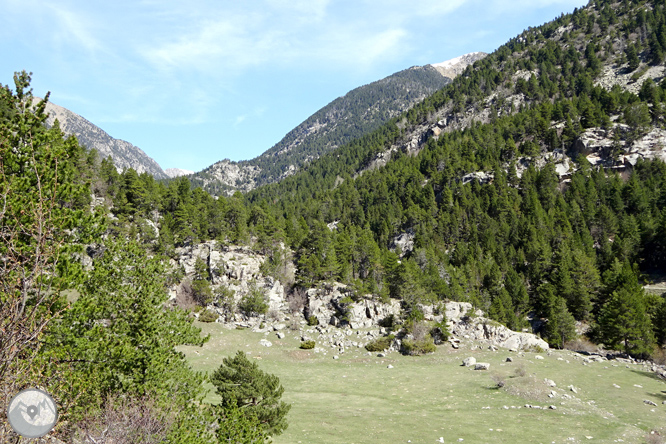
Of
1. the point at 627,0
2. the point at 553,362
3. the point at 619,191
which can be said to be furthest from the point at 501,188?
the point at 627,0

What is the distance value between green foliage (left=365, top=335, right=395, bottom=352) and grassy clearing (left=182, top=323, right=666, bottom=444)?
314 cm

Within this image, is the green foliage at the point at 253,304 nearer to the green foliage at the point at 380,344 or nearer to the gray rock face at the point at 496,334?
the green foliage at the point at 380,344

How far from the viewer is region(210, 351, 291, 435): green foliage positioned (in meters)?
17.3

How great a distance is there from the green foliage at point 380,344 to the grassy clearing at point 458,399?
314 cm

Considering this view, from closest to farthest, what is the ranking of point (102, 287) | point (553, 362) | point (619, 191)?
1. point (102, 287)
2. point (553, 362)
3. point (619, 191)

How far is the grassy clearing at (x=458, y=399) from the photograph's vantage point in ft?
65.2

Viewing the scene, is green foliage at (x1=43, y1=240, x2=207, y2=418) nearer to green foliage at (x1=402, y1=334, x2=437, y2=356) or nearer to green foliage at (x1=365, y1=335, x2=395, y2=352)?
green foliage at (x1=365, y1=335, x2=395, y2=352)

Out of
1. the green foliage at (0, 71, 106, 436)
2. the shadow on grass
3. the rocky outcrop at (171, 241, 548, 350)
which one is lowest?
the shadow on grass

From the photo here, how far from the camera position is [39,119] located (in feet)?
37.2

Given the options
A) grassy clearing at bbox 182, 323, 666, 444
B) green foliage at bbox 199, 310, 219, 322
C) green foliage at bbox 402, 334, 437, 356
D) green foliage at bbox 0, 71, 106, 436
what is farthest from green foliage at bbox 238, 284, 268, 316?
A: green foliage at bbox 0, 71, 106, 436

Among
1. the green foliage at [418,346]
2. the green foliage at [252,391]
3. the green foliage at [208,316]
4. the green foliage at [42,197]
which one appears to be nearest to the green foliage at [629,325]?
the green foliage at [418,346]

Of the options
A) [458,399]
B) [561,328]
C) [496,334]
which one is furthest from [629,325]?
[458,399]

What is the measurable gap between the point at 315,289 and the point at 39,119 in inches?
2194

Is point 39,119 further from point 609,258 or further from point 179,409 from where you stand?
point 609,258
